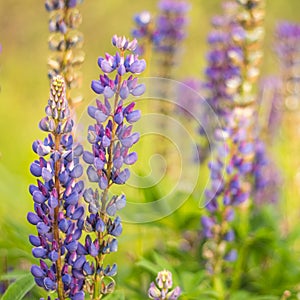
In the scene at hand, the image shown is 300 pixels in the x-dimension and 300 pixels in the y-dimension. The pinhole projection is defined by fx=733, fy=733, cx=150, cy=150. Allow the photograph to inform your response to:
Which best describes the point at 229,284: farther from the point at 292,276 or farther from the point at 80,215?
the point at 80,215

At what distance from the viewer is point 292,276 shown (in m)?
3.13

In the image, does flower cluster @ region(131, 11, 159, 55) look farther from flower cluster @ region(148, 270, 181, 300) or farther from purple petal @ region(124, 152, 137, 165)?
flower cluster @ region(148, 270, 181, 300)

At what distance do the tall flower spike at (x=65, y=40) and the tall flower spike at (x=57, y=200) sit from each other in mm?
682

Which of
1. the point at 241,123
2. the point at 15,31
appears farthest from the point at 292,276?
the point at 15,31

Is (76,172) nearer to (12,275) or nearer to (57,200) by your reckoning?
(57,200)

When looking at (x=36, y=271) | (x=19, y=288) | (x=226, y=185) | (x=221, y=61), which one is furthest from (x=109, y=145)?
(x=221, y=61)

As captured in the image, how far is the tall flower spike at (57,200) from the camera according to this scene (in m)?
1.94

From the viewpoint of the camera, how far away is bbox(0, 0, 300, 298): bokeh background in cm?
338

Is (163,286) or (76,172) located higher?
(76,172)

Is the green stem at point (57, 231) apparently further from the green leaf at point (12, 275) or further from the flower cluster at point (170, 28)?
the flower cluster at point (170, 28)

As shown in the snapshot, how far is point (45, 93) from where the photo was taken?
20.7 feet

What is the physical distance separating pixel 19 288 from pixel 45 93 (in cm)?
424

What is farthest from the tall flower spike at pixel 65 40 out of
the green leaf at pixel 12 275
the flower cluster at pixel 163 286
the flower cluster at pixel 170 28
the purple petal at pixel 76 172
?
the flower cluster at pixel 170 28

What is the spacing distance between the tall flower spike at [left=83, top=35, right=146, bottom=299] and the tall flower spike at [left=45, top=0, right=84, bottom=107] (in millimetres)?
645
